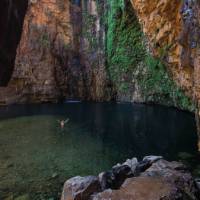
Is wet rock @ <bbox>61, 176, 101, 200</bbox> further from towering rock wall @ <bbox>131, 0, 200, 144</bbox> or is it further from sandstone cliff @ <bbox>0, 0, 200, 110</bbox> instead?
sandstone cliff @ <bbox>0, 0, 200, 110</bbox>

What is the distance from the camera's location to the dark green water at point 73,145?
9810 millimetres

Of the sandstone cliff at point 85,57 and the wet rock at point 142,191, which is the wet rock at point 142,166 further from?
the sandstone cliff at point 85,57

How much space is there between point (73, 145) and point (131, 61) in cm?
1913

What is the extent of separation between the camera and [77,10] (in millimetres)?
35656

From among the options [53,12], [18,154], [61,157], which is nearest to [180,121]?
[61,157]

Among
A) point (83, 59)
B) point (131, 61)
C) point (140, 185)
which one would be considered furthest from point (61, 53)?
point (140, 185)

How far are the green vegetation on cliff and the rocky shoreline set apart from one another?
19280 mm

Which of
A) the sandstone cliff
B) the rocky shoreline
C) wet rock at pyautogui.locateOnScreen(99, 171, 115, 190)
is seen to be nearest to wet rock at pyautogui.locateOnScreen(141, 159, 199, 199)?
the rocky shoreline

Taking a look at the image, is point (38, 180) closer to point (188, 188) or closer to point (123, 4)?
point (188, 188)

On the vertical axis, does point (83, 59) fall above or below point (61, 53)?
below

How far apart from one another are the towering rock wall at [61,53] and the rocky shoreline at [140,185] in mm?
25834

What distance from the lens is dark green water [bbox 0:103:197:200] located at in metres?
9.81

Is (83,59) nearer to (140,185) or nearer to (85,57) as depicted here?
(85,57)

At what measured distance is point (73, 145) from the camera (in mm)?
13977
